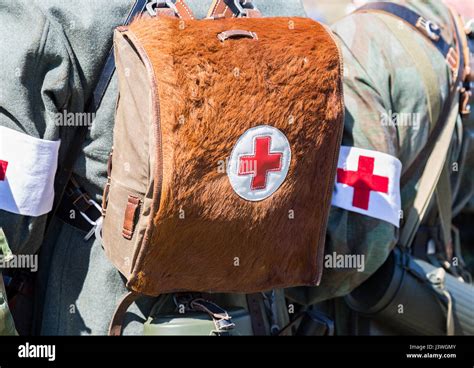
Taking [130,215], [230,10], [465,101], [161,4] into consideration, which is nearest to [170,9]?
[161,4]

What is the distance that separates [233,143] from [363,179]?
609 millimetres

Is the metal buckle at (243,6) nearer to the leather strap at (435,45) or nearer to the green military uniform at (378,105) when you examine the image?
the green military uniform at (378,105)

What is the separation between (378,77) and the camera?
272 centimetres

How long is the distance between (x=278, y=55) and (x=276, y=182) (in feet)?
0.91

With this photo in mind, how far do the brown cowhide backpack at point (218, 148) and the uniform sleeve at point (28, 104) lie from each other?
139 millimetres

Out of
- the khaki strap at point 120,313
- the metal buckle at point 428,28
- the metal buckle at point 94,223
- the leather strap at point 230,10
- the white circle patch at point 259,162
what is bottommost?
the khaki strap at point 120,313

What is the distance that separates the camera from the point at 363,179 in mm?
2578

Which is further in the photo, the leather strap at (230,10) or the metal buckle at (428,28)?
the metal buckle at (428,28)

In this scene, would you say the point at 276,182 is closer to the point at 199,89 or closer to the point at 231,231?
the point at 231,231

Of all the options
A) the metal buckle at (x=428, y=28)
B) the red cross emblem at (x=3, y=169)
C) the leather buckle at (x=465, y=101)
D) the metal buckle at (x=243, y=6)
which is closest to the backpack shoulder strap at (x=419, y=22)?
the metal buckle at (x=428, y=28)

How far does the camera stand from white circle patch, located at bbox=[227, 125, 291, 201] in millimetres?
2094

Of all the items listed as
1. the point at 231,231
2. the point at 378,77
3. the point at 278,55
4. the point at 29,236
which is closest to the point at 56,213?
the point at 29,236

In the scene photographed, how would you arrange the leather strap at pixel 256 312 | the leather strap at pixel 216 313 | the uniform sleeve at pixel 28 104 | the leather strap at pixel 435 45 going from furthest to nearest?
1. the leather strap at pixel 435 45
2. the leather strap at pixel 256 312
3. the leather strap at pixel 216 313
4. the uniform sleeve at pixel 28 104

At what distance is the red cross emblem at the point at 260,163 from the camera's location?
2104mm
